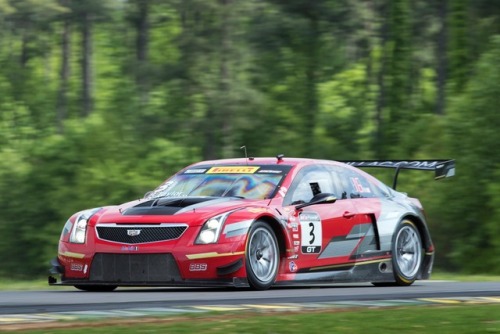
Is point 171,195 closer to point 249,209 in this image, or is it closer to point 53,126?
point 249,209

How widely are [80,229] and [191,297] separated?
2014 mm

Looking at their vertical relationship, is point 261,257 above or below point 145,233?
below

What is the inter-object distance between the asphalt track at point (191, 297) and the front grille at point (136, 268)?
6.7 inches

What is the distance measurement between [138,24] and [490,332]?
159ft

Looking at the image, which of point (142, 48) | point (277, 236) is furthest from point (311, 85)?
point (277, 236)

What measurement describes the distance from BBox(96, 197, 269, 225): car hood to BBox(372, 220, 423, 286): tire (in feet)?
7.65

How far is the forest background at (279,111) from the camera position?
1253 inches

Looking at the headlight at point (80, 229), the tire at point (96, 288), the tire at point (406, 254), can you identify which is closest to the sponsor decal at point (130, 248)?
the headlight at point (80, 229)

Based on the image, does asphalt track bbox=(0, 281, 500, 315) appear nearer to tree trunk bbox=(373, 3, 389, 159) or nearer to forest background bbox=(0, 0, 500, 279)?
forest background bbox=(0, 0, 500, 279)

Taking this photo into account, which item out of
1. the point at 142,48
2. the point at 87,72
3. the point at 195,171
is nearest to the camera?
the point at 195,171

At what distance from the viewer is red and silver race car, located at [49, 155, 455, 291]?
11852mm

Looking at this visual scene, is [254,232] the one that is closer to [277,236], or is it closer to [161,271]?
[277,236]

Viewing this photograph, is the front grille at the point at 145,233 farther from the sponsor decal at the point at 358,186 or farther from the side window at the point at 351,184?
the sponsor decal at the point at 358,186

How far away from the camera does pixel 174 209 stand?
39.8 ft
